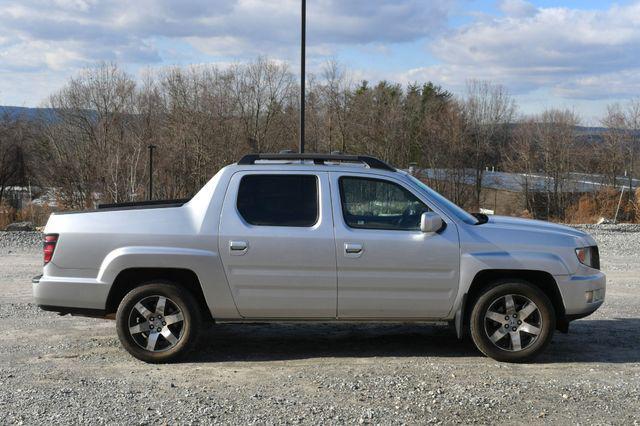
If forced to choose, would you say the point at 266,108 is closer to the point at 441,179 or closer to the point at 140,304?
the point at 441,179

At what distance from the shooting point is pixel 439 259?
241 inches

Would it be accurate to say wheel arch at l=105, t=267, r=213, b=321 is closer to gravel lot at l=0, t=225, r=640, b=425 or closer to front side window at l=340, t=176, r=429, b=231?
gravel lot at l=0, t=225, r=640, b=425

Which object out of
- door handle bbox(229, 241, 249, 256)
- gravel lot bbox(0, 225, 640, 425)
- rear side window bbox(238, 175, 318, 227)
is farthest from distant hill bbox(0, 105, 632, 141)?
door handle bbox(229, 241, 249, 256)

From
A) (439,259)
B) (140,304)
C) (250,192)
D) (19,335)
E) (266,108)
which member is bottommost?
(19,335)

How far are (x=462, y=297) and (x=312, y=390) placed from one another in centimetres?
170

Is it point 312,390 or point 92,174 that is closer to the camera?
point 312,390

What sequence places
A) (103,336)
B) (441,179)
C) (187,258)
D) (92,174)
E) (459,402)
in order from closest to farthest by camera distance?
(459,402) → (187,258) → (103,336) → (92,174) → (441,179)

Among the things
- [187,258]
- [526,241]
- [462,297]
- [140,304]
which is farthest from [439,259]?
[140,304]

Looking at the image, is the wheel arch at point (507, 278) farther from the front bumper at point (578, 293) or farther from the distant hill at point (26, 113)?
the distant hill at point (26, 113)

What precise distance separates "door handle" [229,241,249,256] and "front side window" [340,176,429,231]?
0.96m

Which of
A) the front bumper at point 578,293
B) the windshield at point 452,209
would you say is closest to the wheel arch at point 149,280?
the windshield at point 452,209

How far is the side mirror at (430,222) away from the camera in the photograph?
6023 mm

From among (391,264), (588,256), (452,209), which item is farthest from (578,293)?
(391,264)

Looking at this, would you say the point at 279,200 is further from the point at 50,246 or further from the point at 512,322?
the point at 512,322
